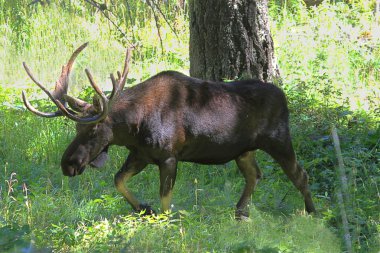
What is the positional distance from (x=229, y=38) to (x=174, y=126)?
9.88ft

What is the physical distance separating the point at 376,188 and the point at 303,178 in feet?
2.47

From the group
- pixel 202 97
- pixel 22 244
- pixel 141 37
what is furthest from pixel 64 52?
pixel 22 244

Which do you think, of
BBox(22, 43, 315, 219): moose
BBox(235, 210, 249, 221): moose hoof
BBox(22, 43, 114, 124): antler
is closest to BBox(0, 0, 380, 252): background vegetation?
BBox(235, 210, 249, 221): moose hoof

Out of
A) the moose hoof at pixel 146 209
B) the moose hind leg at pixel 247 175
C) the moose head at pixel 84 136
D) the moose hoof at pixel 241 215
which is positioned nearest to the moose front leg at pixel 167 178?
the moose hoof at pixel 146 209

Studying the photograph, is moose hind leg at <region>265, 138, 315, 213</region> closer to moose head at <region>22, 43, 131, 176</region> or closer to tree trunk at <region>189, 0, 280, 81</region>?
moose head at <region>22, 43, 131, 176</region>

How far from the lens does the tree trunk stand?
10789 mm

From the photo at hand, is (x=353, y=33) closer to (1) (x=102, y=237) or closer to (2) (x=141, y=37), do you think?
(2) (x=141, y=37)

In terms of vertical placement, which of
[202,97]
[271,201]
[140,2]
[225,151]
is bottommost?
[271,201]

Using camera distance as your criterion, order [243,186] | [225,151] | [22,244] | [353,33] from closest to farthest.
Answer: [22,244] < [225,151] < [243,186] < [353,33]

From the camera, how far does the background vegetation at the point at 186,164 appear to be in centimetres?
699

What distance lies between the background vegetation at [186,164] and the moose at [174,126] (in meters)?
0.37

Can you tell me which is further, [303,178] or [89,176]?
[89,176]

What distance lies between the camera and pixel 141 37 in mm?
15016

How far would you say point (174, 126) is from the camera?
26.5 ft
